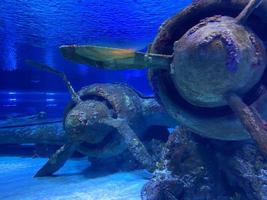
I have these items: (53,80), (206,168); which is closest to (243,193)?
(206,168)

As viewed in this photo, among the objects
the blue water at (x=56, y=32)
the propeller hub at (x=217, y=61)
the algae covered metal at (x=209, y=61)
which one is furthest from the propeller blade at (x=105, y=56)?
the blue water at (x=56, y=32)

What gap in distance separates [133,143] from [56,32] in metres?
7.40

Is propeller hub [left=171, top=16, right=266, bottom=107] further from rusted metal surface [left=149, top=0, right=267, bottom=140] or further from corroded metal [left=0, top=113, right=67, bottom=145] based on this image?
corroded metal [left=0, top=113, right=67, bottom=145]

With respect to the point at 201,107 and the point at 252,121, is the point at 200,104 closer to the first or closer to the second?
the point at 201,107

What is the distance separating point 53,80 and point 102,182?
13222mm

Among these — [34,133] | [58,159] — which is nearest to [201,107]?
[58,159]

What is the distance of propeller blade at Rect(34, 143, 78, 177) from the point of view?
6.55 m

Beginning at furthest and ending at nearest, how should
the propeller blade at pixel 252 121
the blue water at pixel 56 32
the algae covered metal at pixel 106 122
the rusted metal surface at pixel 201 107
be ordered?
the blue water at pixel 56 32, the algae covered metal at pixel 106 122, the rusted metal surface at pixel 201 107, the propeller blade at pixel 252 121

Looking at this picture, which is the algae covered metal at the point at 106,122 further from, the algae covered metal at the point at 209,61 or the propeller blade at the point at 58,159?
the algae covered metal at the point at 209,61

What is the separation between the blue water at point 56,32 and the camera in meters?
9.24

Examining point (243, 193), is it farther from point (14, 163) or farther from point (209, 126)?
point (14, 163)

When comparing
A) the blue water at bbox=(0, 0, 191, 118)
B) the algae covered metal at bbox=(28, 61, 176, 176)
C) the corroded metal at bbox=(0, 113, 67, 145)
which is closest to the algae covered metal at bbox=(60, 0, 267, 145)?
the algae covered metal at bbox=(28, 61, 176, 176)

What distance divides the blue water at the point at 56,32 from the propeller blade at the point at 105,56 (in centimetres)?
611

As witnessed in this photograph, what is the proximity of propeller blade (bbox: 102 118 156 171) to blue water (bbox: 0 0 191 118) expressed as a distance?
413 cm
